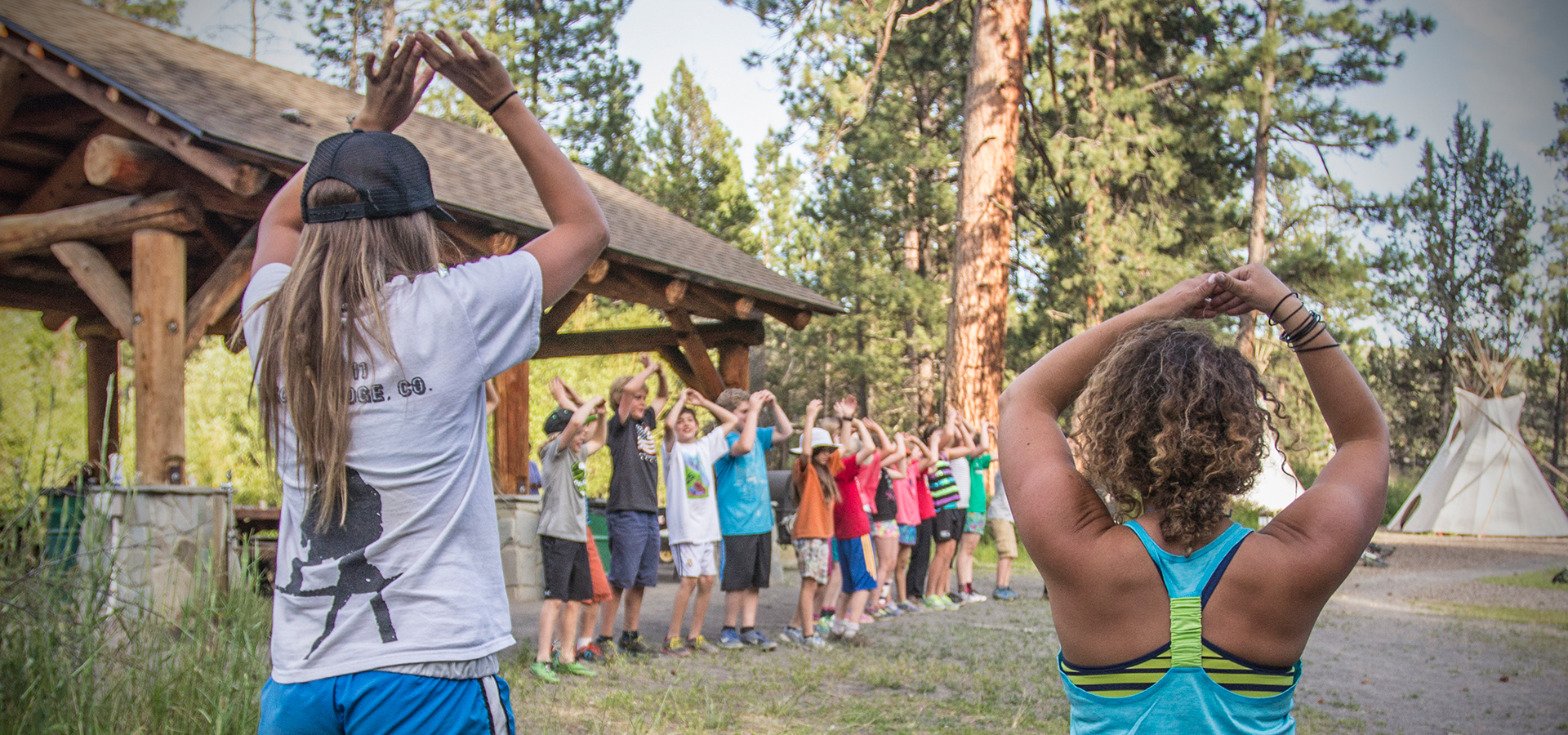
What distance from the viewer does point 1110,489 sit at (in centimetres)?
164

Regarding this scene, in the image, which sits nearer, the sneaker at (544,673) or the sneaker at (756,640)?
the sneaker at (544,673)

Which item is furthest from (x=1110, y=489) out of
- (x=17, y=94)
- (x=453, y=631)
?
(x=17, y=94)

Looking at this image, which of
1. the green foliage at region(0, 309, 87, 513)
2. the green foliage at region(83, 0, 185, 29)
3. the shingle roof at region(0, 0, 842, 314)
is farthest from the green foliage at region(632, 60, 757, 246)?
the green foliage at region(0, 309, 87, 513)

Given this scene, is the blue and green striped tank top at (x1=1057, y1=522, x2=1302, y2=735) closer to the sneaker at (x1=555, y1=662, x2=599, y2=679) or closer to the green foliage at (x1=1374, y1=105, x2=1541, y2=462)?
the sneaker at (x1=555, y1=662, x2=599, y2=679)

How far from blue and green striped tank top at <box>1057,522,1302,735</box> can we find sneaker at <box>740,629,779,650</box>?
243 inches

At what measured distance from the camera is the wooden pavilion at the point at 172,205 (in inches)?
260

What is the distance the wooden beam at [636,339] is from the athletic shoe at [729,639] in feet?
15.6

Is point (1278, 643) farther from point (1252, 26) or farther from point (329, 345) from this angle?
point (1252, 26)

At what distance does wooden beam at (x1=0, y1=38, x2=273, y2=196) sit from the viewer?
6.42 meters

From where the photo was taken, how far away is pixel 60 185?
334 inches

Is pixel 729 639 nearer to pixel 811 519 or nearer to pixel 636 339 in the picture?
pixel 811 519

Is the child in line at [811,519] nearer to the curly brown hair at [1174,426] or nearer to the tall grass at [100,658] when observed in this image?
the tall grass at [100,658]

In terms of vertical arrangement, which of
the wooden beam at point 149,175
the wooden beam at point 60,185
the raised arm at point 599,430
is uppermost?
the wooden beam at point 60,185

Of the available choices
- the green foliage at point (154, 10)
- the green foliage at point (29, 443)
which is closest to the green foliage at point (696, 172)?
the green foliage at point (154, 10)
